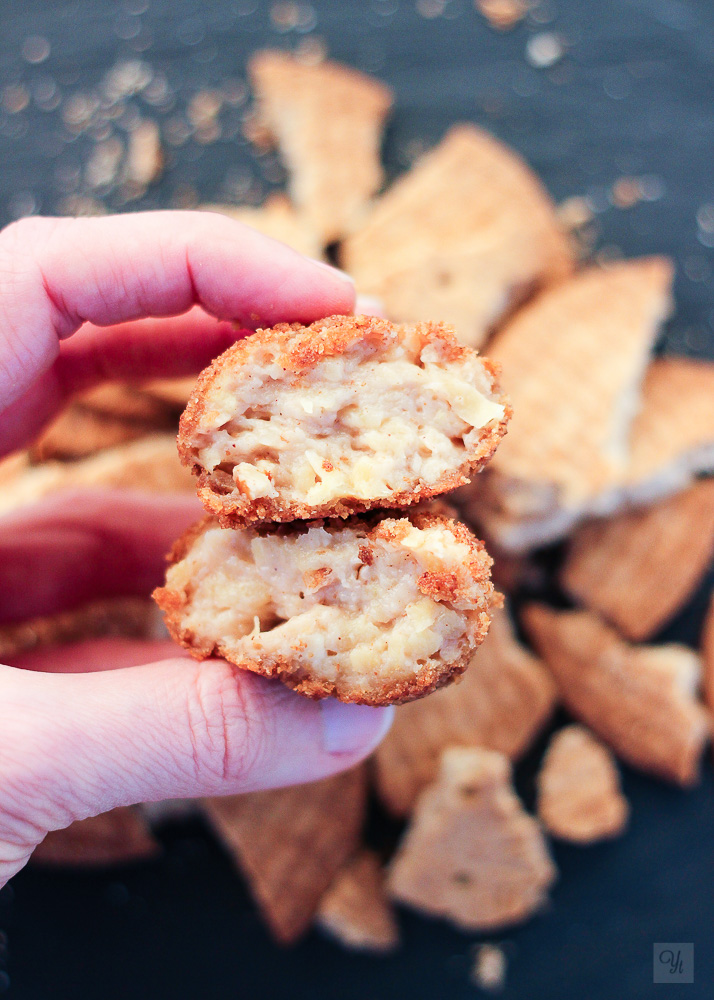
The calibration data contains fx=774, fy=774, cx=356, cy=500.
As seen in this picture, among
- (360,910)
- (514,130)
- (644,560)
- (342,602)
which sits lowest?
(360,910)

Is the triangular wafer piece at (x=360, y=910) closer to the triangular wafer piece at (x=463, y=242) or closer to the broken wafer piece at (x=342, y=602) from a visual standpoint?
the broken wafer piece at (x=342, y=602)

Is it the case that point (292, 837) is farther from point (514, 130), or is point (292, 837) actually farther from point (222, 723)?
point (514, 130)

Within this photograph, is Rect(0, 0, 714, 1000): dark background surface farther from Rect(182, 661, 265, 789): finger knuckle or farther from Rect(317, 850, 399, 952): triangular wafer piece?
Rect(182, 661, 265, 789): finger knuckle

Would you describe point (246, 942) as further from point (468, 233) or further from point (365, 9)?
point (365, 9)

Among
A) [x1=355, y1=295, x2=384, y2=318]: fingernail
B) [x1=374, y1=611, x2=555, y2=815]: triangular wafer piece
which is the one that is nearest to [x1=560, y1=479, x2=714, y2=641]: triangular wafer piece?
[x1=374, y1=611, x2=555, y2=815]: triangular wafer piece

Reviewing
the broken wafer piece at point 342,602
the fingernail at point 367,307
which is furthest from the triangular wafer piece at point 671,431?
the broken wafer piece at point 342,602
